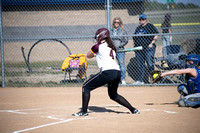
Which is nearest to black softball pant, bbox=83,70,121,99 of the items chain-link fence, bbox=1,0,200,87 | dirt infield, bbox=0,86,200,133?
dirt infield, bbox=0,86,200,133

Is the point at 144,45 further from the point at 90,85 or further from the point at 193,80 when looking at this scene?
the point at 90,85

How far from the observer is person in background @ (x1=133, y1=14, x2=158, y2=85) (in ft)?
32.9

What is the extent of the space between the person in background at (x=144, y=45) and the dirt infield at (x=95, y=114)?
912 millimetres

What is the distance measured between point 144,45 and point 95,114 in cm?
469

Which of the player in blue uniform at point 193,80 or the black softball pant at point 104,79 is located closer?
the black softball pant at point 104,79

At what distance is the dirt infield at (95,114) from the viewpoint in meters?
4.89

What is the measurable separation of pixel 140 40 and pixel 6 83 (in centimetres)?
504

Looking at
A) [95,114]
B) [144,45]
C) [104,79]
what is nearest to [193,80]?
[104,79]

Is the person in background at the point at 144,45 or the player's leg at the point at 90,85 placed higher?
the person in background at the point at 144,45

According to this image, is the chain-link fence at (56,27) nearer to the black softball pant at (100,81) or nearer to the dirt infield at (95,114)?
the dirt infield at (95,114)

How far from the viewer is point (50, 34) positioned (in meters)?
17.9

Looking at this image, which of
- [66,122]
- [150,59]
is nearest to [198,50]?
[150,59]

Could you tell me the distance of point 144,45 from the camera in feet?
33.4

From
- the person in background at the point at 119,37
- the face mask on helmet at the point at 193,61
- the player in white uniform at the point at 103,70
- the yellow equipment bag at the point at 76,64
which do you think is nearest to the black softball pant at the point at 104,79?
the player in white uniform at the point at 103,70
